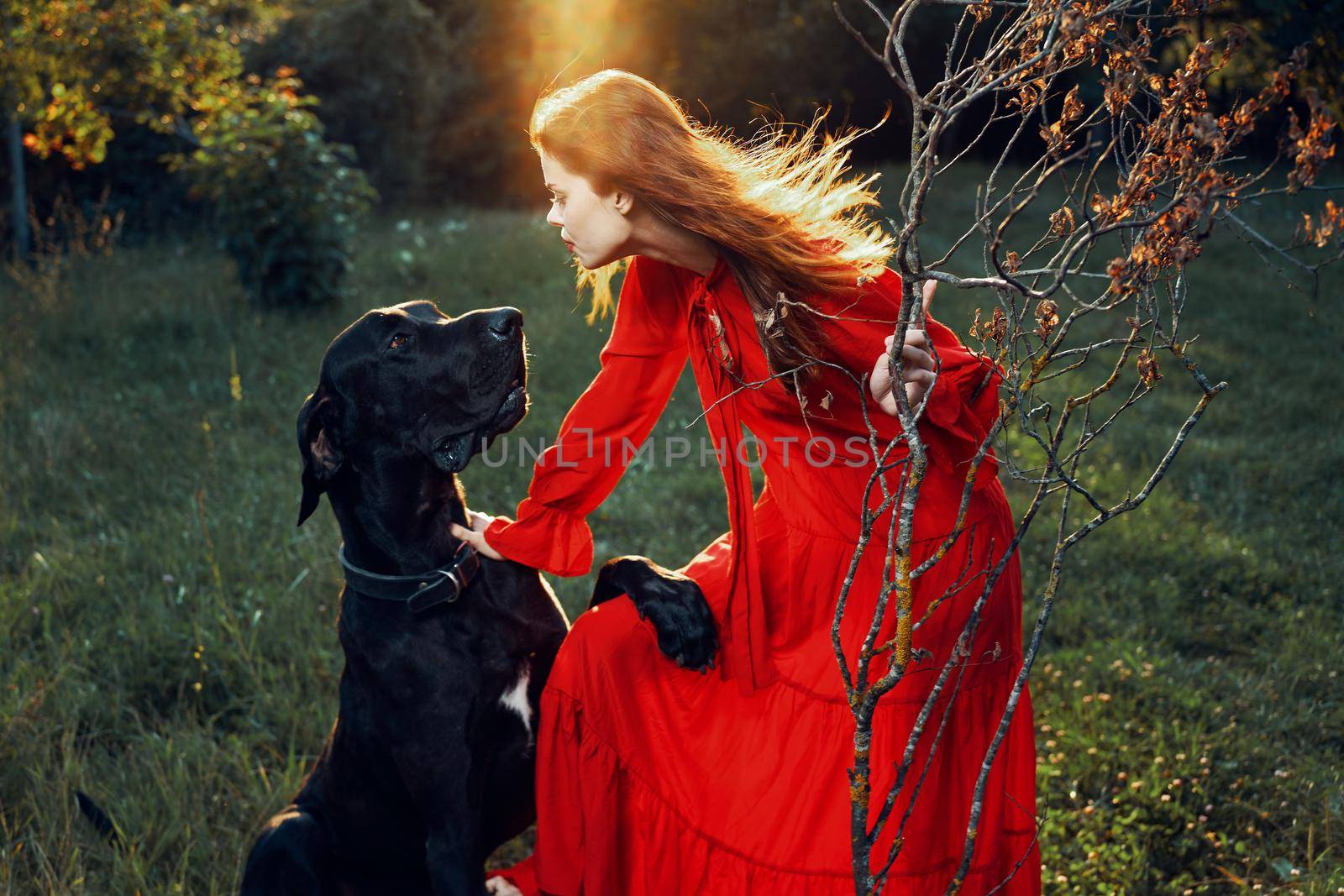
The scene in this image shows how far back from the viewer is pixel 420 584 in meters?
2.37

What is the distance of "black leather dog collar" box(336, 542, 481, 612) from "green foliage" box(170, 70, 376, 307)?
5.84 meters

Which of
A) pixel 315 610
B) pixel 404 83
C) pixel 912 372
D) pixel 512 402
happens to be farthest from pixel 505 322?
pixel 404 83

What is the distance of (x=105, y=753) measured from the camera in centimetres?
322

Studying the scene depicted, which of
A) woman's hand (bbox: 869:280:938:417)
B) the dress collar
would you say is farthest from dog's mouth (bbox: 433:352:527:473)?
woman's hand (bbox: 869:280:938:417)

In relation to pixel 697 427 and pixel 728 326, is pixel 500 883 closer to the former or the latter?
pixel 728 326

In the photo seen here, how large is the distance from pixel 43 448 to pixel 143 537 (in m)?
1.40

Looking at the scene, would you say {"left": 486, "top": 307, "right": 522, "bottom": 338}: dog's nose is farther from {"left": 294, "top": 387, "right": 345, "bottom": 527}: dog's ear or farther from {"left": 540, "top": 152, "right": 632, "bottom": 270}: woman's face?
{"left": 294, "top": 387, "right": 345, "bottom": 527}: dog's ear

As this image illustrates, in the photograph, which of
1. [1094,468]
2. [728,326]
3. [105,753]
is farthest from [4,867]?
[1094,468]

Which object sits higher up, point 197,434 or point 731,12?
point 731,12

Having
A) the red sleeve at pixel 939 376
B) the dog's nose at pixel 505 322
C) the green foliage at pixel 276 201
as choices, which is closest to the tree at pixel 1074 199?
the red sleeve at pixel 939 376

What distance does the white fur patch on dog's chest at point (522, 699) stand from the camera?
2438 millimetres

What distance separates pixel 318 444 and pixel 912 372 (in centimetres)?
133

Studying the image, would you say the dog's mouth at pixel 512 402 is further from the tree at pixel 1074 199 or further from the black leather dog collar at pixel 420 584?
the tree at pixel 1074 199

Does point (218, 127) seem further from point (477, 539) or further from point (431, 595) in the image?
point (431, 595)
